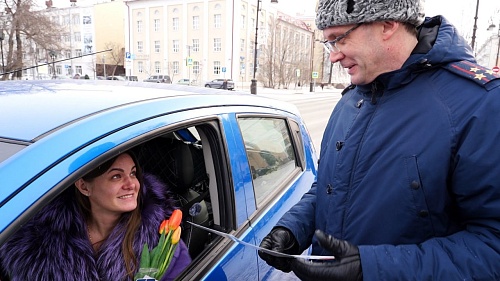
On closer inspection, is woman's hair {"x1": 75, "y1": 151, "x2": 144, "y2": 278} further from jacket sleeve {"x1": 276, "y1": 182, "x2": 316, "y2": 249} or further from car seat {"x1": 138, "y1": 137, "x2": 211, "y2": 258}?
jacket sleeve {"x1": 276, "y1": 182, "x2": 316, "y2": 249}

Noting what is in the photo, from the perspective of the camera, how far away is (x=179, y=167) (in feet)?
7.06

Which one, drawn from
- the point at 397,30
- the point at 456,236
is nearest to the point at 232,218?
the point at 456,236

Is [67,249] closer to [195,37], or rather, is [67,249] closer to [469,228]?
[469,228]

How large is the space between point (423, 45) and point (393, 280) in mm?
747

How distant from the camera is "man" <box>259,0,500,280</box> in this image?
990 millimetres

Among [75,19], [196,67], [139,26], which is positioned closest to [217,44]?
[196,67]

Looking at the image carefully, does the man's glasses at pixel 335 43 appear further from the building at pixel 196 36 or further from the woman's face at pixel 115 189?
the building at pixel 196 36

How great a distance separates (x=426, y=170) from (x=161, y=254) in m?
0.98

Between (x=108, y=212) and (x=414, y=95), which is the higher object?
(x=414, y=95)

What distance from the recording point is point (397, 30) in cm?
118

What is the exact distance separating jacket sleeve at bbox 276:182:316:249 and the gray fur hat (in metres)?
0.79

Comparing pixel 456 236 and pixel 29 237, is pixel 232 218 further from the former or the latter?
pixel 456 236

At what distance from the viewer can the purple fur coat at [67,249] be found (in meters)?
1.33

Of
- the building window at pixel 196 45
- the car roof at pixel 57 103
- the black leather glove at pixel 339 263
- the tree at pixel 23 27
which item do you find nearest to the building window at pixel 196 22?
the building window at pixel 196 45
